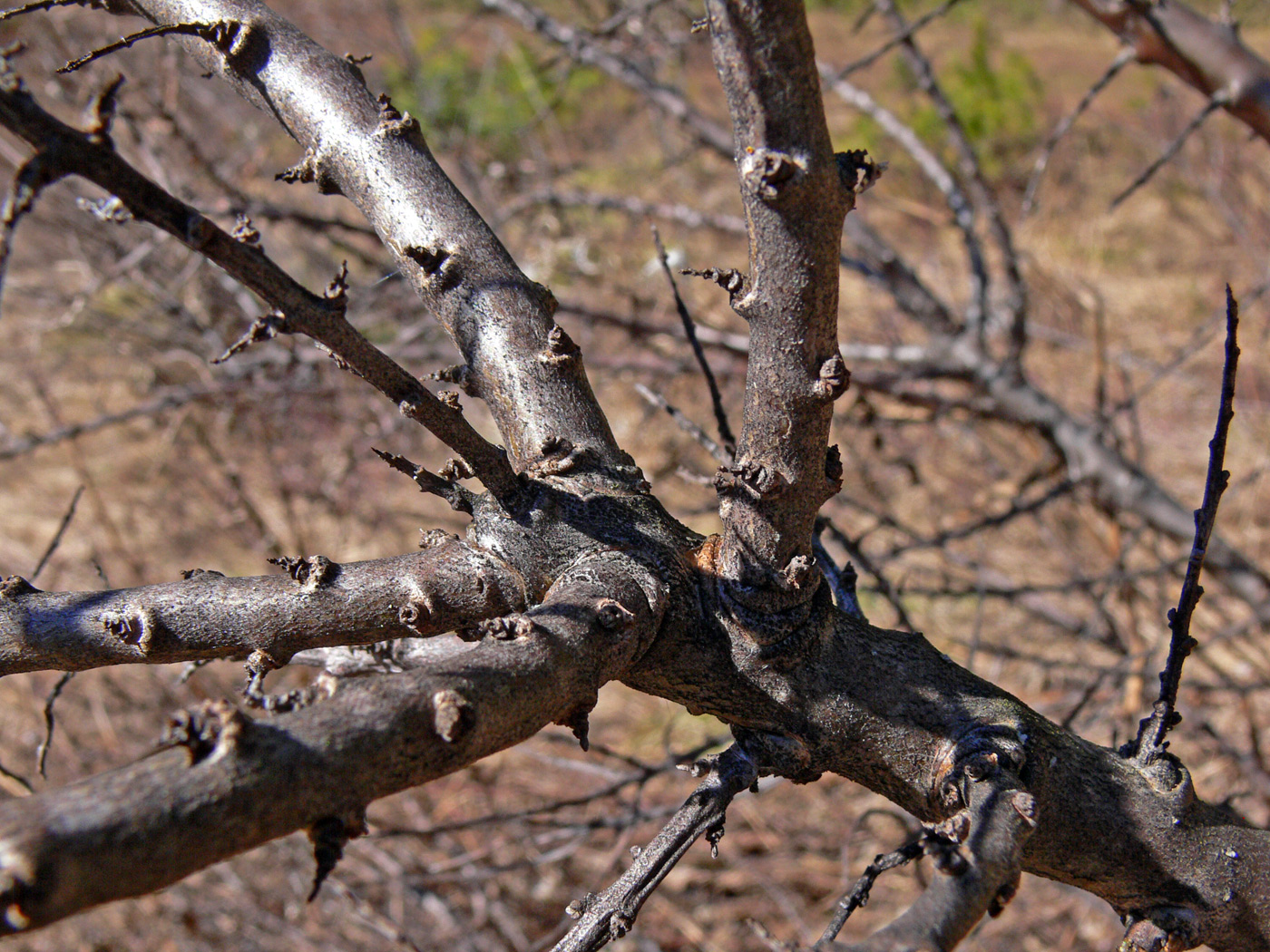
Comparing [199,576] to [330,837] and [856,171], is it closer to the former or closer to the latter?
[330,837]

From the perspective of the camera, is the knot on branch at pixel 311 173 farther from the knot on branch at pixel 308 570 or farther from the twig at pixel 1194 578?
the twig at pixel 1194 578

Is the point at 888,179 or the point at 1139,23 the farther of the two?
the point at 888,179

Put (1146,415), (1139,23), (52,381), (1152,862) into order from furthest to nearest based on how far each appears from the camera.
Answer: (52,381)
(1146,415)
(1139,23)
(1152,862)

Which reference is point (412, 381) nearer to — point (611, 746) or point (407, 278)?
point (407, 278)

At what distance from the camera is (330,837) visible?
0.57 meters

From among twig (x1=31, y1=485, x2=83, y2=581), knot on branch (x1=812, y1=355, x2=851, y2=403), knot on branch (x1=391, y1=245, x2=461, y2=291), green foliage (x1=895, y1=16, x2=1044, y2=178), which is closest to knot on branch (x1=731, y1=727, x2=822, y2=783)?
knot on branch (x1=812, y1=355, x2=851, y2=403)

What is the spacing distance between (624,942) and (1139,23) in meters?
3.04

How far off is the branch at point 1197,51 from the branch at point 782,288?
1429mm

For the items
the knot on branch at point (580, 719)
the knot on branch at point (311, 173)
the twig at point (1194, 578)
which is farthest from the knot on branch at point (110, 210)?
the twig at point (1194, 578)

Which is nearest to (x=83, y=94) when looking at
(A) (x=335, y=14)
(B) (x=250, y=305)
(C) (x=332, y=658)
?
(B) (x=250, y=305)

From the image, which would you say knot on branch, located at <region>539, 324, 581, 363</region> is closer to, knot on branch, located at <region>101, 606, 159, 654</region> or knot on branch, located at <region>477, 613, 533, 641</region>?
knot on branch, located at <region>477, 613, 533, 641</region>

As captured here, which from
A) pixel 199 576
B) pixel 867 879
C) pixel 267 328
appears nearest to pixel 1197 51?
pixel 867 879

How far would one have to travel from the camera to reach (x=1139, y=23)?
1720mm

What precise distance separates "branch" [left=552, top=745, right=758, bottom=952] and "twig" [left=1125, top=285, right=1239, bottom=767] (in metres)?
0.47
